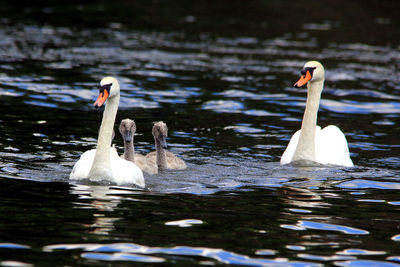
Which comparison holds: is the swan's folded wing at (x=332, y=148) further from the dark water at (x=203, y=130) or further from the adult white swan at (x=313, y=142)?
the dark water at (x=203, y=130)

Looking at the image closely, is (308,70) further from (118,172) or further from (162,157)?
(118,172)

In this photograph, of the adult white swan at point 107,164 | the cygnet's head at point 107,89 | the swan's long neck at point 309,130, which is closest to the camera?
the cygnet's head at point 107,89

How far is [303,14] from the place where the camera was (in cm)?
3194

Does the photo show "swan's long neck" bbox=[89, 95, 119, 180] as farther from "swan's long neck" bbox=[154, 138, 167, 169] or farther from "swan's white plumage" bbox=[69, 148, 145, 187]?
"swan's long neck" bbox=[154, 138, 167, 169]

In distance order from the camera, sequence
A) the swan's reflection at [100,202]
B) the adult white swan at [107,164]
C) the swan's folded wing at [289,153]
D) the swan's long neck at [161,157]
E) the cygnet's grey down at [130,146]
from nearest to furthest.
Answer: the swan's reflection at [100,202]
the adult white swan at [107,164]
the cygnet's grey down at [130,146]
the swan's long neck at [161,157]
the swan's folded wing at [289,153]

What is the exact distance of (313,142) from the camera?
12.6m

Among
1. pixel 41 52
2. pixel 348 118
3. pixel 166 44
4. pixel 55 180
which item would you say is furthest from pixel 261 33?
pixel 55 180

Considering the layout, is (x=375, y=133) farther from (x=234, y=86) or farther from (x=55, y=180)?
(x=55, y=180)

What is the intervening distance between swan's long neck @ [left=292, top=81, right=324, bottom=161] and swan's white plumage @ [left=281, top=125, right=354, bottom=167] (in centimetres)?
20

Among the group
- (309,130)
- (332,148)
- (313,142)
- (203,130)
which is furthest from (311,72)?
(203,130)

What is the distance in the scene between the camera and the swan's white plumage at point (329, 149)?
1248 cm

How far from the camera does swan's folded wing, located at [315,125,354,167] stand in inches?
491

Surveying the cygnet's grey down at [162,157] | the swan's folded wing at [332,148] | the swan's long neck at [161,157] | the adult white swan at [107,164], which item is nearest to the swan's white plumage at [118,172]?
the adult white swan at [107,164]

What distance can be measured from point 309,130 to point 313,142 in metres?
0.20
